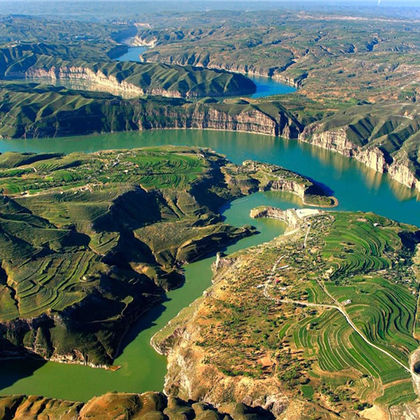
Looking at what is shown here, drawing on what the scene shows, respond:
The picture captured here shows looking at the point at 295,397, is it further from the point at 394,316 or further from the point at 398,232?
the point at 398,232

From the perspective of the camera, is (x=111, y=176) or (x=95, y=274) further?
(x=111, y=176)

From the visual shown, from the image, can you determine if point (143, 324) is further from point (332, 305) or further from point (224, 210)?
point (224, 210)

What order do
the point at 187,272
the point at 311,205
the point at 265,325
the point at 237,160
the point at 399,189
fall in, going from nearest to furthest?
the point at 265,325
the point at 187,272
the point at 311,205
the point at 399,189
the point at 237,160

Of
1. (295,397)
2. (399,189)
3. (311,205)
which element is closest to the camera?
(295,397)

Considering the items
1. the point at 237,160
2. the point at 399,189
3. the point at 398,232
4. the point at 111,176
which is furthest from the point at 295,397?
the point at 237,160

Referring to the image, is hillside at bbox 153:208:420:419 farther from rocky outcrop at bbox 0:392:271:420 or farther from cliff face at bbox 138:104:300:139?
cliff face at bbox 138:104:300:139

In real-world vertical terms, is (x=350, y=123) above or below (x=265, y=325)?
above

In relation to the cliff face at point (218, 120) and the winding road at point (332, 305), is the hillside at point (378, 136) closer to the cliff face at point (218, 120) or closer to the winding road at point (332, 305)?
the cliff face at point (218, 120)
